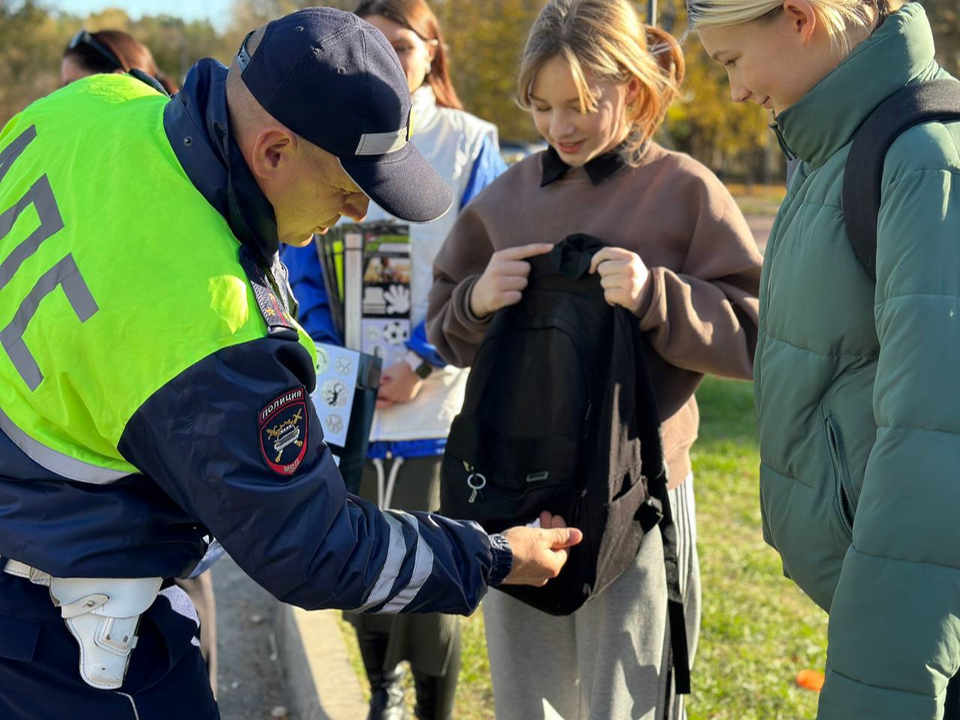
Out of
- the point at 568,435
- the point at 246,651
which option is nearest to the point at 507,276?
the point at 568,435

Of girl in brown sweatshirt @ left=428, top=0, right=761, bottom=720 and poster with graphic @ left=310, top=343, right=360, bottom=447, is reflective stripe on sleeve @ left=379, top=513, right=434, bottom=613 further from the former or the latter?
poster with graphic @ left=310, top=343, right=360, bottom=447

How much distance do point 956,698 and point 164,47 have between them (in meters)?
40.1

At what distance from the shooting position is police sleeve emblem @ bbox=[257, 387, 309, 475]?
168 centimetres

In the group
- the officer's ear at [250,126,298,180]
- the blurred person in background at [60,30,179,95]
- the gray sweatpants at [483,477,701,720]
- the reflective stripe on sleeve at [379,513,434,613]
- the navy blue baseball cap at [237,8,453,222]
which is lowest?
the gray sweatpants at [483,477,701,720]

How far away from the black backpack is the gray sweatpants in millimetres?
62

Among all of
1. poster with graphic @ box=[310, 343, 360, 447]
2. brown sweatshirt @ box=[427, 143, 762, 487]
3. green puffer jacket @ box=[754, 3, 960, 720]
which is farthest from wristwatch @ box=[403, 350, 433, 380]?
green puffer jacket @ box=[754, 3, 960, 720]

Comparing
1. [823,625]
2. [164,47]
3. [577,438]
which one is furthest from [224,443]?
[164,47]

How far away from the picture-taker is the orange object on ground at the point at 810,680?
374 centimetres

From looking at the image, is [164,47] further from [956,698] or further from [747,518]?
[956,698]

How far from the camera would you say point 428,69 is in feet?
11.4

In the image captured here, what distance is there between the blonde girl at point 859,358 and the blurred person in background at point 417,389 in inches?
58.7

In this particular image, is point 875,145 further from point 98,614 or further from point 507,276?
point 98,614

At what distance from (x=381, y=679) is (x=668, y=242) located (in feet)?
5.76

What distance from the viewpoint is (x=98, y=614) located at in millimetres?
1854
